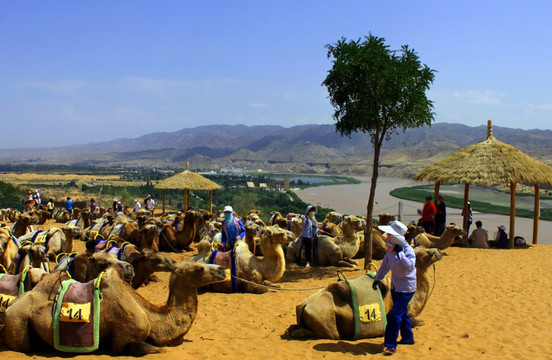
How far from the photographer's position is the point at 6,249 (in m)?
8.07

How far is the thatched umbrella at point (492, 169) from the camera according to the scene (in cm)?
1452

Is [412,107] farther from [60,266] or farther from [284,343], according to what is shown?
[60,266]

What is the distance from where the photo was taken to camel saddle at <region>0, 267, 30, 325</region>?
544cm


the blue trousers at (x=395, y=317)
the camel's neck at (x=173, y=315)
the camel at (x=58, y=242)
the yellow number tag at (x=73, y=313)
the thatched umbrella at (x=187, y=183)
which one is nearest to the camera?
the yellow number tag at (x=73, y=313)

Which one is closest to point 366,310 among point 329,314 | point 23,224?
point 329,314

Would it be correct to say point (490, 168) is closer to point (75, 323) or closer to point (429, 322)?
point (429, 322)

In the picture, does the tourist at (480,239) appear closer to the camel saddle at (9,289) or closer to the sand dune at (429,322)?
the sand dune at (429,322)

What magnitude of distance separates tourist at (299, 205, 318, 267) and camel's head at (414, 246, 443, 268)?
461 cm

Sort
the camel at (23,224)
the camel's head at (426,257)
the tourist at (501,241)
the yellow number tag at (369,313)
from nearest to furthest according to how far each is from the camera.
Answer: the yellow number tag at (369,313), the camel's head at (426,257), the camel at (23,224), the tourist at (501,241)

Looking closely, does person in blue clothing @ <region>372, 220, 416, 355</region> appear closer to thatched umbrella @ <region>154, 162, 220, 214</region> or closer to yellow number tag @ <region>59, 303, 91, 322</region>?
yellow number tag @ <region>59, 303, 91, 322</region>

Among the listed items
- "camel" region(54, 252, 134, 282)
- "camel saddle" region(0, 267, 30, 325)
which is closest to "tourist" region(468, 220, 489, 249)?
"camel" region(54, 252, 134, 282)

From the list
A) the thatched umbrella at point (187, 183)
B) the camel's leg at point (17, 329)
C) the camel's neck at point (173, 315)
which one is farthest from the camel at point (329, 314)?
the thatched umbrella at point (187, 183)

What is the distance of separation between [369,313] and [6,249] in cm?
604

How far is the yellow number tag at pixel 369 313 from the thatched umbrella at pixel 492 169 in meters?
9.76
